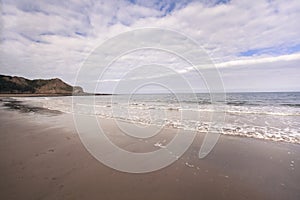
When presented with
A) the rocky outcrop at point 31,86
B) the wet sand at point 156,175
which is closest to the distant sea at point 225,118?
the wet sand at point 156,175

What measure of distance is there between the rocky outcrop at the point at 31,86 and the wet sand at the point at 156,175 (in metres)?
62.0

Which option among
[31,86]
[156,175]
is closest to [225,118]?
[156,175]

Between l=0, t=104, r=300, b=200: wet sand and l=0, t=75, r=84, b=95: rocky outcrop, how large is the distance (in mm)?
61961

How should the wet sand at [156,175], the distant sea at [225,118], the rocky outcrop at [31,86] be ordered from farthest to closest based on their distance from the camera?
the rocky outcrop at [31,86], the distant sea at [225,118], the wet sand at [156,175]

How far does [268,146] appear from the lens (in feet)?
18.2

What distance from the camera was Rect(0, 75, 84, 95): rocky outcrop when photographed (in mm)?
77750

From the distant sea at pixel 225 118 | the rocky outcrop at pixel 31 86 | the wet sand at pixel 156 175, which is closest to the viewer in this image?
the wet sand at pixel 156 175

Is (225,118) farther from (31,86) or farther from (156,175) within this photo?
(31,86)

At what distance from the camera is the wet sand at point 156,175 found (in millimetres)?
2867

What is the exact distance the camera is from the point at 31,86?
3718 inches

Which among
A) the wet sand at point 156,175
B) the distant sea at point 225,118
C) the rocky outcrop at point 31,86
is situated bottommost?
the wet sand at point 156,175

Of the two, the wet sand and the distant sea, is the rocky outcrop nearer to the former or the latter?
the distant sea

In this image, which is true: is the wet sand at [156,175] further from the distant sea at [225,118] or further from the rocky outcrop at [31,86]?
the rocky outcrop at [31,86]

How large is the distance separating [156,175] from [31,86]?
113 metres
